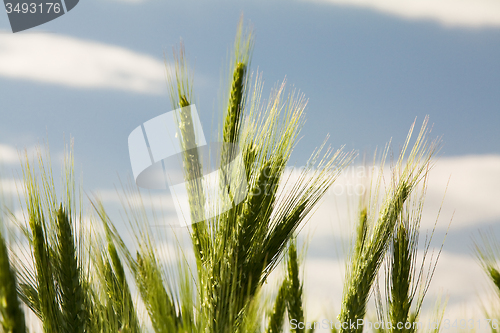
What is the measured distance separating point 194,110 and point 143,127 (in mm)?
596

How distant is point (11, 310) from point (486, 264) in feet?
12.2

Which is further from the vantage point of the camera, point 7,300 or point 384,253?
point 384,253

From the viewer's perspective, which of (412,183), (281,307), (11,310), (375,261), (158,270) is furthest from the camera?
(281,307)

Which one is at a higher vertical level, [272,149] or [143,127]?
[143,127]

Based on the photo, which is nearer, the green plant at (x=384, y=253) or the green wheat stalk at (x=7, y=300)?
the green wheat stalk at (x=7, y=300)

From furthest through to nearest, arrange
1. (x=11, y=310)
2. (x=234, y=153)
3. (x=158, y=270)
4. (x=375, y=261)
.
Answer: (x=375, y=261) → (x=234, y=153) → (x=158, y=270) → (x=11, y=310)

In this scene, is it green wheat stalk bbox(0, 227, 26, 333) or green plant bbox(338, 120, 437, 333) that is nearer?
green wheat stalk bbox(0, 227, 26, 333)

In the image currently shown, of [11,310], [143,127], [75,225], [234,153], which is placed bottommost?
[11,310]

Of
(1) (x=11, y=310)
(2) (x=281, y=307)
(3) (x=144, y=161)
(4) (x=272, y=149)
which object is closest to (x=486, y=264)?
(2) (x=281, y=307)

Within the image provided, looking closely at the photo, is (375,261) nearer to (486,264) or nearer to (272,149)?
(272,149)

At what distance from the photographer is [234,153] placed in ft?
5.82

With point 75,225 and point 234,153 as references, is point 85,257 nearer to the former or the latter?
point 75,225

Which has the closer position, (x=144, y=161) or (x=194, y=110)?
(x=194, y=110)

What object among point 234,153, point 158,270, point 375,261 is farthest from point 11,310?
point 375,261
